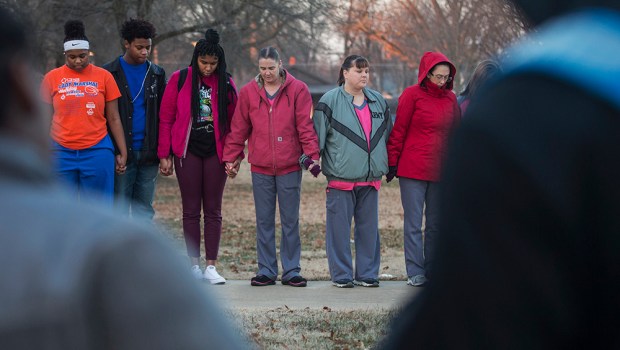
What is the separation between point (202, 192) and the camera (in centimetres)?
970

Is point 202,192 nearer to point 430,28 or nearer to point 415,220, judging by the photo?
point 415,220

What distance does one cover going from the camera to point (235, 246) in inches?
531

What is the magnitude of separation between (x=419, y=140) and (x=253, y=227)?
674 cm

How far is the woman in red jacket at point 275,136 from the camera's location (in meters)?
9.37

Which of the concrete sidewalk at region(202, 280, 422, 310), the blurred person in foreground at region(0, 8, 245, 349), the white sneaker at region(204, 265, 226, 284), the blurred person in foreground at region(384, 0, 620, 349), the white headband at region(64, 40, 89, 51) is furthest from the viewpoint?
the white sneaker at region(204, 265, 226, 284)

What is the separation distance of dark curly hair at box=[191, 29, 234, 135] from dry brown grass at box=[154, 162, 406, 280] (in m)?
1.33

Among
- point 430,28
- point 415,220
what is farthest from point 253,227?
point 430,28

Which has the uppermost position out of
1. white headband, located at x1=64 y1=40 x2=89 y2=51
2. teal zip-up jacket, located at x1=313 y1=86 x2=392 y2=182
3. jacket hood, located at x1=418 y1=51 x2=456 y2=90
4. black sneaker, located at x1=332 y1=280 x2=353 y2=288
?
white headband, located at x1=64 y1=40 x2=89 y2=51

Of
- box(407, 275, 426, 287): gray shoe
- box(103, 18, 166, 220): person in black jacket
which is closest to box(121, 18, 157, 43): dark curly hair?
box(103, 18, 166, 220): person in black jacket

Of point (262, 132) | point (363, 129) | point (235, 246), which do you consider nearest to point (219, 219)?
point (262, 132)

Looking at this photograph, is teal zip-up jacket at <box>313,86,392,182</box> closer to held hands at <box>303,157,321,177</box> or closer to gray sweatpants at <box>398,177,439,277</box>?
held hands at <box>303,157,321,177</box>

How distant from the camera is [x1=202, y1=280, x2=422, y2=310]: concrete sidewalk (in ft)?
27.9

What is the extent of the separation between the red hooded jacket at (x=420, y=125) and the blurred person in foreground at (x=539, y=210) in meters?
8.15

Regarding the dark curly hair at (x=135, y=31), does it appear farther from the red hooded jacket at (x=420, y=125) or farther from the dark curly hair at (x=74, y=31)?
the red hooded jacket at (x=420, y=125)
